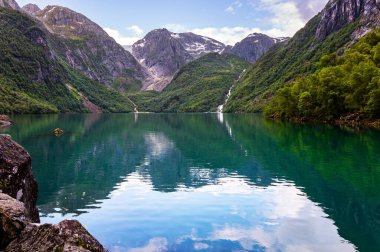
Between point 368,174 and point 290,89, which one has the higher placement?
point 290,89

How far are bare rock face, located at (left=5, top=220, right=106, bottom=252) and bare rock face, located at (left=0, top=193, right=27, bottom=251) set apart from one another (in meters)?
0.25

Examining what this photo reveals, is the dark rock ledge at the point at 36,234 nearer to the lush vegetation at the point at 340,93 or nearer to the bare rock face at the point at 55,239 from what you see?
the bare rock face at the point at 55,239

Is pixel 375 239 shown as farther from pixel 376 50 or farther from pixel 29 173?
pixel 376 50

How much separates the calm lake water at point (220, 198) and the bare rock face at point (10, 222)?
31.5 ft

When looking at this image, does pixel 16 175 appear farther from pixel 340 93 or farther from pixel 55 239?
pixel 340 93

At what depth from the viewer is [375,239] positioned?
2464cm

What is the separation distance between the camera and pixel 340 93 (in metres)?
138

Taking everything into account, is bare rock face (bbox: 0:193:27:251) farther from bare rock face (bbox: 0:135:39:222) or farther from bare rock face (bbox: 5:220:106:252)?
bare rock face (bbox: 0:135:39:222)

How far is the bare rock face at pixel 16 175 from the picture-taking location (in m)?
21.7

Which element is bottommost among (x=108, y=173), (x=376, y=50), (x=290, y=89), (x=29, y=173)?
(x=108, y=173)

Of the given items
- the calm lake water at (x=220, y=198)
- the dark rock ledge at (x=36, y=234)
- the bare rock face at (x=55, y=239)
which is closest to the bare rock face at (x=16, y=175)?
the calm lake water at (x=220, y=198)

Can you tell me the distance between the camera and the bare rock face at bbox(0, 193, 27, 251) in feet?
47.7

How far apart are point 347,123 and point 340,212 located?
110m

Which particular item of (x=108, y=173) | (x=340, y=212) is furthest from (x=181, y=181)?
(x=340, y=212)
